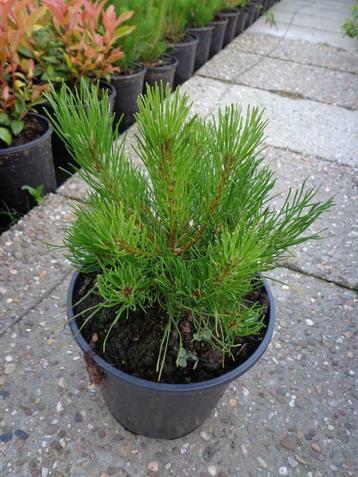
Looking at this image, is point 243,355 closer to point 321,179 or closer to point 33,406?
point 33,406

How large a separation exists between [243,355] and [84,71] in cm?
191

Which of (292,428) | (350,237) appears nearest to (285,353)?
(292,428)

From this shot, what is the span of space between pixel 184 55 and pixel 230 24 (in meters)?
1.42

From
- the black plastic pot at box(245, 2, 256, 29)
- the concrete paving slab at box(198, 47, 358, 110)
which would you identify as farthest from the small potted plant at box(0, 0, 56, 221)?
the black plastic pot at box(245, 2, 256, 29)

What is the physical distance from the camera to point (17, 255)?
199 cm

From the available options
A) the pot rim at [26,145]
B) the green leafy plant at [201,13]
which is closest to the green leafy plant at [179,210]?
the pot rim at [26,145]

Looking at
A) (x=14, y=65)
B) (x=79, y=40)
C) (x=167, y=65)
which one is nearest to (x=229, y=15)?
(x=167, y=65)

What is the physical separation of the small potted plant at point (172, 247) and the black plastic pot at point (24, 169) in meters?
1.04

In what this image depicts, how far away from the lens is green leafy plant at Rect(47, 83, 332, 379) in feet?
2.70

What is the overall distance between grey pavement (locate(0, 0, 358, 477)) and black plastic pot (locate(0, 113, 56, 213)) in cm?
10

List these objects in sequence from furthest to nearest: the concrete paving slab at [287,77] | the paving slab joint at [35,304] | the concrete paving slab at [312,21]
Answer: the concrete paving slab at [312,21] → the concrete paving slab at [287,77] → the paving slab joint at [35,304]

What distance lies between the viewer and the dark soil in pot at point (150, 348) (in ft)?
3.80

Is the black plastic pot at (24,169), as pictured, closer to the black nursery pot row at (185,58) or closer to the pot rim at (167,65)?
the black nursery pot row at (185,58)

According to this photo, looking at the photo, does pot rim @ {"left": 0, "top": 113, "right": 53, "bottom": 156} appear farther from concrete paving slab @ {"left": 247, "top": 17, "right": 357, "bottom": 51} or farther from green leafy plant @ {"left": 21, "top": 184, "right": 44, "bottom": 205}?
concrete paving slab @ {"left": 247, "top": 17, "right": 357, "bottom": 51}
